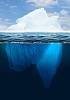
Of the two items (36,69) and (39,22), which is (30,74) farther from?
(39,22)

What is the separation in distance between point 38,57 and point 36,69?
0.27 m

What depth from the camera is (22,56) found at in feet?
19.5

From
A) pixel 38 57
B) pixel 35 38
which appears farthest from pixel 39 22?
pixel 38 57

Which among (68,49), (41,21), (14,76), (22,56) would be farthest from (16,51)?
(41,21)

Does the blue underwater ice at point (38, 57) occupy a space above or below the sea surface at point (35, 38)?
above

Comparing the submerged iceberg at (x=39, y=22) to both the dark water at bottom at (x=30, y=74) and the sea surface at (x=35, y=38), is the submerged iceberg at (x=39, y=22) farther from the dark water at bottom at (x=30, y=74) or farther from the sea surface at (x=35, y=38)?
the dark water at bottom at (x=30, y=74)

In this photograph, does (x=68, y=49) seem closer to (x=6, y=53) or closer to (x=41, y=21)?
(x=6, y=53)

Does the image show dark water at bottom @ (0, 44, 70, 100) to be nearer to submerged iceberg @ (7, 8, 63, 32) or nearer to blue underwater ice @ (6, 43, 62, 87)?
blue underwater ice @ (6, 43, 62, 87)

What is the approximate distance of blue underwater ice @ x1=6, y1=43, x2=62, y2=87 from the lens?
5.94 metres

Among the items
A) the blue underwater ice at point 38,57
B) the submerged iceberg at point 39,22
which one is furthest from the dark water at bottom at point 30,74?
the submerged iceberg at point 39,22

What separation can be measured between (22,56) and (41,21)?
8985cm

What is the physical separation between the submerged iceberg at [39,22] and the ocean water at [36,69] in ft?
248

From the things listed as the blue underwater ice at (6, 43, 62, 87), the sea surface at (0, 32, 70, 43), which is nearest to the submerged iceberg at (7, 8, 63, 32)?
the sea surface at (0, 32, 70, 43)

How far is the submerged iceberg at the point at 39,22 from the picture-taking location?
8505cm
